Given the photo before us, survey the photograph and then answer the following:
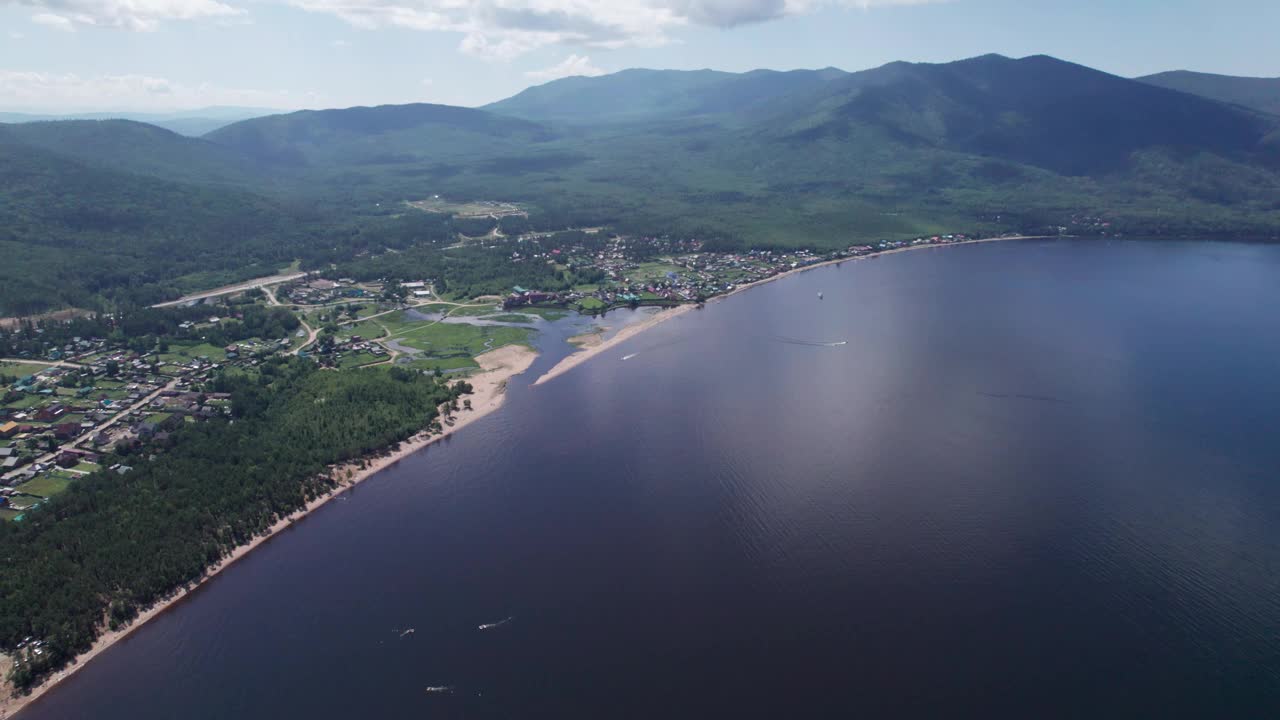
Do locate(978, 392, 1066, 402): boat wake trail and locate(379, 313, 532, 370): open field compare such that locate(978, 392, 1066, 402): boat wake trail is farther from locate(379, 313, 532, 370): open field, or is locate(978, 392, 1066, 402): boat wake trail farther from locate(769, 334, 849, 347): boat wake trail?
locate(379, 313, 532, 370): open field

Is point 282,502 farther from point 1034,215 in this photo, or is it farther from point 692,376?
point 1034,215

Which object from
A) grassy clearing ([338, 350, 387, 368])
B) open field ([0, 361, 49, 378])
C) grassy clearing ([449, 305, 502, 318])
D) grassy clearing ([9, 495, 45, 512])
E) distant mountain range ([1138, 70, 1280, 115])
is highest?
distant mountain range ([1138, 70, 1280, 115])

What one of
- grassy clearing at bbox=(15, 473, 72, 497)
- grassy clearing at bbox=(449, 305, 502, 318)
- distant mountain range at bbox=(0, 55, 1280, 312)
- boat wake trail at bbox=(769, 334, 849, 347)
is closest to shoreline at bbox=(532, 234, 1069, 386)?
distant mountain range at bbox=(0, 55, 1280, 312)

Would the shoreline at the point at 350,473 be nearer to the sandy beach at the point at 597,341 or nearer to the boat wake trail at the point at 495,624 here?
the sandy beach at the point at 597,341

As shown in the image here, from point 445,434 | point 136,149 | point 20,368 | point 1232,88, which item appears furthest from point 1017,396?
point 1232,88

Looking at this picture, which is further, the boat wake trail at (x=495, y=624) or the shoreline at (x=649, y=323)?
the shoreline at (x=649, y=323)

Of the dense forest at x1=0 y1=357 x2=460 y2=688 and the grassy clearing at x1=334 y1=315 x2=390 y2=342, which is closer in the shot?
the dense forest at x1=0 y1=357 x2=460 y2=688

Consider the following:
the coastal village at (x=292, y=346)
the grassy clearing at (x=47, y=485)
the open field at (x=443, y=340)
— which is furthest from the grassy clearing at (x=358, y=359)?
the grassy clearing at (x=47, y=485)
